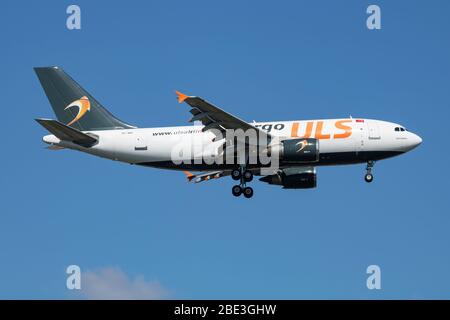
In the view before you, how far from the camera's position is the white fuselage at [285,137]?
53.6 meters

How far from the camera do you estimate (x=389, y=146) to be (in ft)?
177

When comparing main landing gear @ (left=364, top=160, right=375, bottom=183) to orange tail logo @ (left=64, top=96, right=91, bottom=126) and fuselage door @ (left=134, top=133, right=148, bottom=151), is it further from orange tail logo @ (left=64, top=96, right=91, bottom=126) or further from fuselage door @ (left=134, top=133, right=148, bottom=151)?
orange tail logo @ (left=64, top=96, right=91, bottom=126)

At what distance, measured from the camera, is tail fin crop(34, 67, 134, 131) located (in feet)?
189

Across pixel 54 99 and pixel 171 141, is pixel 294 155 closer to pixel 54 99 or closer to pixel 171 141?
pixel 171 141

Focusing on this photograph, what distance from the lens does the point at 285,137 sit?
54688 millimetres

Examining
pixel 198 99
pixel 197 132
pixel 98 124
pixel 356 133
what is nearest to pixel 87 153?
pixel 98 124

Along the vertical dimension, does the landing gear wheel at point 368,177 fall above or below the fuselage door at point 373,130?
below

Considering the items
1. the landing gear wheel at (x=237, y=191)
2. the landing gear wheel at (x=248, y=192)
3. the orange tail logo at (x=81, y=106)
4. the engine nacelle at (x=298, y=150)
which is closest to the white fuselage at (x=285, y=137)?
the engine nacelle at (x=298, y=150)

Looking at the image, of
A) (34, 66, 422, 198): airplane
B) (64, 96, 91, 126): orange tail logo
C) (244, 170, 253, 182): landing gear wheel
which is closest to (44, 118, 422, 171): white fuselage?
(34, 66, 422, 198): airplane

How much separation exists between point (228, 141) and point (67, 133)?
953 cm

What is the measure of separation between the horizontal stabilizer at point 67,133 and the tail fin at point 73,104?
69.9 inches

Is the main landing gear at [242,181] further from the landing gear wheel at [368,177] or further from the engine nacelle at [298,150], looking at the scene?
the landing gear wheel at [368,177]

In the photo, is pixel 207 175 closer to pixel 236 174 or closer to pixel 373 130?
pixel 236 174

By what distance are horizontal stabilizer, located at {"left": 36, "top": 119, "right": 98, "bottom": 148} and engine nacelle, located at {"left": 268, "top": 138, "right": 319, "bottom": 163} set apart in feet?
36.9
